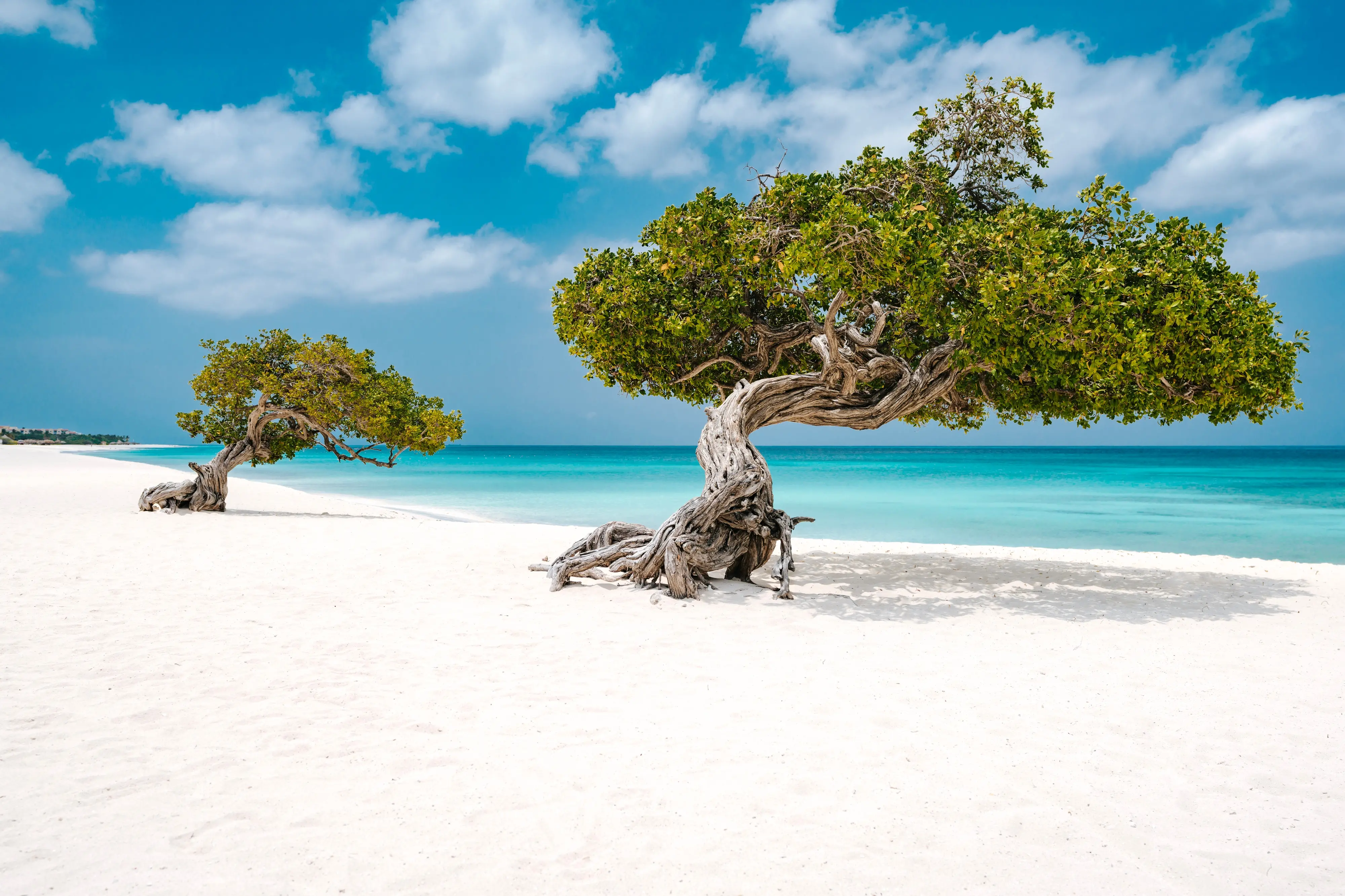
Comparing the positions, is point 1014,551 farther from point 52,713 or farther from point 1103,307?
point 52,713

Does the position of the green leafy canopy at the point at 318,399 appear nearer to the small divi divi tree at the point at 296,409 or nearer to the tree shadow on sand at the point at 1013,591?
the small divi divi tree at the point at 296,409

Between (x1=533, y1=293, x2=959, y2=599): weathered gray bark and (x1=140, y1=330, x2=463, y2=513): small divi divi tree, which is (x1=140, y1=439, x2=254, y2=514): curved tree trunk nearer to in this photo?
(x1=140, y1=330, x2=463, y2=513): small divi divi tree

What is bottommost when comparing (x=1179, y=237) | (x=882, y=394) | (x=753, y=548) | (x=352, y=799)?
(x=352, y=799)

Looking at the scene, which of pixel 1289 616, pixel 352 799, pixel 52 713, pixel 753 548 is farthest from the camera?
pixel 753 548

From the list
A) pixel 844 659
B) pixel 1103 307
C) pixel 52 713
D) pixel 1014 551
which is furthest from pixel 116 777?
pixel 1014 551

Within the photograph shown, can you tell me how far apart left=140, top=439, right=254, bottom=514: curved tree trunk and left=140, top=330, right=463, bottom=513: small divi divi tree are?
0.02 metres

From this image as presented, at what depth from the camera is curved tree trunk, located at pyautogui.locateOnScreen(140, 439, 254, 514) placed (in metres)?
17.6

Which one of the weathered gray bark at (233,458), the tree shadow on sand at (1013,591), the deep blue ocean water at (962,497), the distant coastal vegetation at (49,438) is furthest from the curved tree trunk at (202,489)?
the distant coastal vegetation at (49,438)

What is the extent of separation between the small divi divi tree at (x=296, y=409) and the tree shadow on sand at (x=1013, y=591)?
1100cm

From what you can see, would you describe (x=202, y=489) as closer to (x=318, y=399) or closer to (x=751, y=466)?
(x=318, y=399)

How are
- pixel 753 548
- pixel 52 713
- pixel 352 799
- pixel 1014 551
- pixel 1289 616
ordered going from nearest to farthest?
pixel 352 799
pixel 52 713
pixel 1289 616
pixel 753 548
pixel 1014 551

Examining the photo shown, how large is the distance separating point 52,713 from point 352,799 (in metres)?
2.64

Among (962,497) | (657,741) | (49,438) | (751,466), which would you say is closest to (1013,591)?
(751,466)

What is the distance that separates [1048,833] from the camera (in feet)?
11.7
